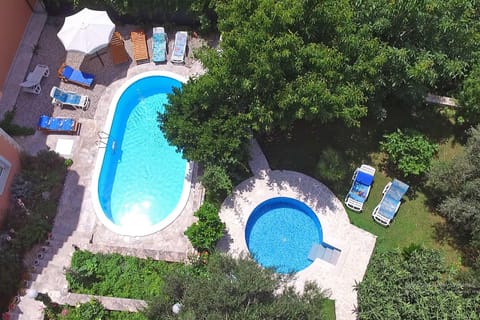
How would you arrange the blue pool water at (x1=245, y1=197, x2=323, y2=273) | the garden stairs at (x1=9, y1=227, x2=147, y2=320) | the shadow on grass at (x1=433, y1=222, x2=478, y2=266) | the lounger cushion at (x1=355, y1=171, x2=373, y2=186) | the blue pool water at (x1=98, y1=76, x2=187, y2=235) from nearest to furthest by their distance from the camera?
1. the garden stairs at (x1=9, y1=227, x2=147, y2=320)
2. the shadow on grass at (x1=433, y1=222, x2=478, y2=266)
3. the blue pool water at (x1=245, y1=197, x2=323, y2=273)
4. the lounger cushion at (x1=355, y1=171, x2=373, y2=186)
5. the blue pool water at (x1=98, y1=76, x2=187, y2=235)

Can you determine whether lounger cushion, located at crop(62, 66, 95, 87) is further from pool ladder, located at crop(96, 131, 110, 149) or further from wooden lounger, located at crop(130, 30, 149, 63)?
pool ladder, located at crop(96, 131, 110, 149)

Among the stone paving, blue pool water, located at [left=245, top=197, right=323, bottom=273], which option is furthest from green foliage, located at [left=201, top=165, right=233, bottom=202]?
blue pool water, located at [left=245, top=197, right=323, bottom=273]

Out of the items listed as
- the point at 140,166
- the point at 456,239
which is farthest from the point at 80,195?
the point at 456,239

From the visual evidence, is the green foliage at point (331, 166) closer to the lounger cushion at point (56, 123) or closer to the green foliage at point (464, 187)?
the green foliage at point (464, 187)

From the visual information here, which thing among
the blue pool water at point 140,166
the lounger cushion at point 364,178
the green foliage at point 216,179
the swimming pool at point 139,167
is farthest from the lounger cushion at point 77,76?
the lounger cushion at point 364,178

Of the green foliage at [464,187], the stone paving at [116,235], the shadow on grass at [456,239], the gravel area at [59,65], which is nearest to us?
the green foliage at [464,187]

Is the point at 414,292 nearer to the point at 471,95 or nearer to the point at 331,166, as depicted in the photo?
the point at 331,166
